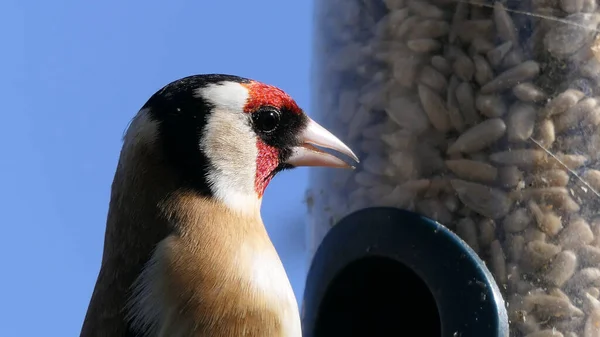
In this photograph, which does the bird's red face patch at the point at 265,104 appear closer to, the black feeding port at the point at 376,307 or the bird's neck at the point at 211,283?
the bird's neck at the point at 211,283

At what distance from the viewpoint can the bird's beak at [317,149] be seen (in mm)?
1788

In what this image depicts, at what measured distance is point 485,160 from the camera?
1688 millimetres

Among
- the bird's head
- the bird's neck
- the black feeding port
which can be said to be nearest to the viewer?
the bird's neck

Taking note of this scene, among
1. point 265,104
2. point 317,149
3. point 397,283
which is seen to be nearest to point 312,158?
point 317,149

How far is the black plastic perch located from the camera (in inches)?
66.2

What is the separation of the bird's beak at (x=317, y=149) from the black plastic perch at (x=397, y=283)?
0.34ft

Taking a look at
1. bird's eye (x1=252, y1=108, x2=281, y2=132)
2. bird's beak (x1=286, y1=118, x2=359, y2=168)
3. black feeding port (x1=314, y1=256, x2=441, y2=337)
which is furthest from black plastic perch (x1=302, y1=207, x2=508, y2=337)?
bird's eye (x1=252, y1=108, x2=281, y2=132)

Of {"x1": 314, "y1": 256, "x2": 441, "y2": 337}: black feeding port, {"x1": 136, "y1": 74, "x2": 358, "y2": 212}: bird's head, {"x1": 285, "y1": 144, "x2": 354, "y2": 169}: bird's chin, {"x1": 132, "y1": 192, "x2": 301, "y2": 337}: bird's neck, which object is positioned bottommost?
{"x1": 314, "y1": 256, "x2": 441, "y2": 337}: black feeding port

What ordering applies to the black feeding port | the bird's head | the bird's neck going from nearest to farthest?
1. the bird's neck
2. the bird's head
3. the black feeding port

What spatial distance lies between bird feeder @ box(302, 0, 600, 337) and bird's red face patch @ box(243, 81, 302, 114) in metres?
0.13

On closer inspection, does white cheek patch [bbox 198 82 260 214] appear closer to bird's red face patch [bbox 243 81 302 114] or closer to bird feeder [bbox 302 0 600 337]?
bird's red face patch [bbox 243 81 302 114]

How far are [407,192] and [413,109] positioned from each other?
14 centimetres

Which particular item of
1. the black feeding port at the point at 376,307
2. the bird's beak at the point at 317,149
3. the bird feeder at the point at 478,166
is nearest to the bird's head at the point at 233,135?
the bird's beak at the point at 317,149

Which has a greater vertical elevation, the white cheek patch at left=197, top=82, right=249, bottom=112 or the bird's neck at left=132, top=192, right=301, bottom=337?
the white cheek patch at left=197, top=82, right=249, bottom=112
